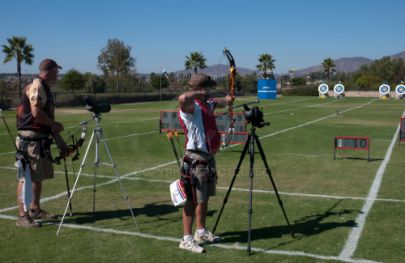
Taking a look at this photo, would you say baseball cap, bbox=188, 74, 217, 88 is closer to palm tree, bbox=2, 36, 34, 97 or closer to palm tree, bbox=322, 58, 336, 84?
palm tree, bbox=2, 36, 34, 97

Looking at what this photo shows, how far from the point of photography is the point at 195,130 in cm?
521

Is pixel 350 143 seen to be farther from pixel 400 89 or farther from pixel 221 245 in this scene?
pixel 400 89

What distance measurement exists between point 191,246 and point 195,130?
133 cm

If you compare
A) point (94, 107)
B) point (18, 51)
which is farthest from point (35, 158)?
point (18, 51)

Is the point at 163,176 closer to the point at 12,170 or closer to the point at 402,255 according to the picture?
the point at 12,170

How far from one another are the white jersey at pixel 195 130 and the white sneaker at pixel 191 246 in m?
1.07

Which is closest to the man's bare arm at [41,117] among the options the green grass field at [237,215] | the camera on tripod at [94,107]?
the camera on tripod at [94,107]

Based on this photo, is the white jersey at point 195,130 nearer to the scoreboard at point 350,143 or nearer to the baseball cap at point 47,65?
the baseball cap at point 47,65

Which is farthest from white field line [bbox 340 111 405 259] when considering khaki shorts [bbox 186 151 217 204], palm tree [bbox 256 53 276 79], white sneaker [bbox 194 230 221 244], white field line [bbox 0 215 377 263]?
palm tree [bbox 256 53 276 79]

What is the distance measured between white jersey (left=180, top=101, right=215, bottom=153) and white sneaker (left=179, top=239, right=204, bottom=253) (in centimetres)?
107

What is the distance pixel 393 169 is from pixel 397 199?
3203 mm

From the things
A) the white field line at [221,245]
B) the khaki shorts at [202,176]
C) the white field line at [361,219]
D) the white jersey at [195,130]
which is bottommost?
the white field line at [221,245]

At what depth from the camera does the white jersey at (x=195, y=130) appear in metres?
5.16

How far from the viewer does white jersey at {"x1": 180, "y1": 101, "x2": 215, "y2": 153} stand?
Answer: 5.16 m
